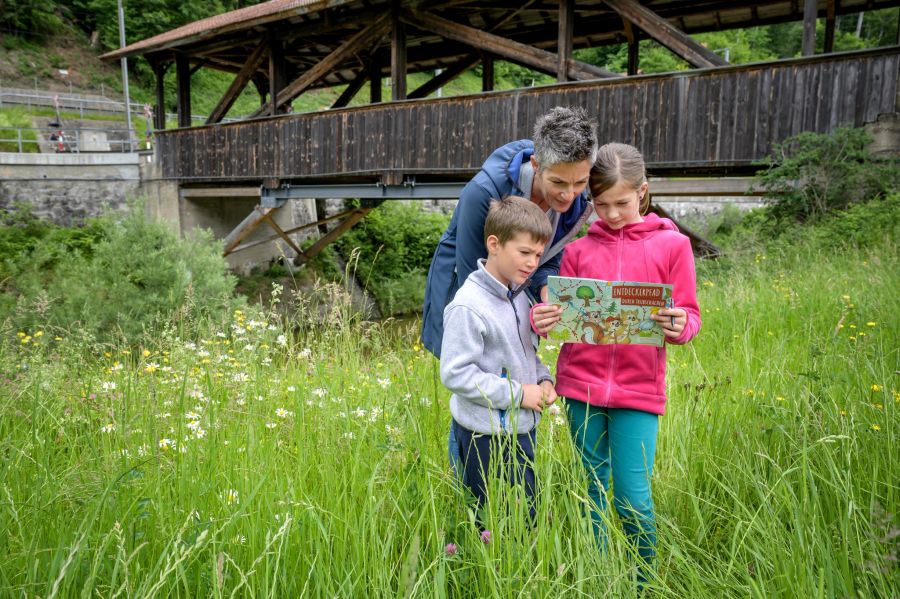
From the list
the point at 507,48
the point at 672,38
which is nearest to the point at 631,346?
the point at 672,38

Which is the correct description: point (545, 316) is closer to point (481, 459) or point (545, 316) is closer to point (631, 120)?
point (481, 459)

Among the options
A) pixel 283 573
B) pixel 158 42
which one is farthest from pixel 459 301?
pixel 158 42

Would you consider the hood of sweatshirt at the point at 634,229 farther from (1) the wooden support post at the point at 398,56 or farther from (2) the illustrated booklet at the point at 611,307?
(1) the wooden support post at the point at 398,56

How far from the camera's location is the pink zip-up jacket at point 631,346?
200cm

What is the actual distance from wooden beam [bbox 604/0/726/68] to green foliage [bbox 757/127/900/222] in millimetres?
1443

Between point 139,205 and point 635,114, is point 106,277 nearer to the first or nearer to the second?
point 139,205

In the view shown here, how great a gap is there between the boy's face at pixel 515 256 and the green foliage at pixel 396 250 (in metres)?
14.2

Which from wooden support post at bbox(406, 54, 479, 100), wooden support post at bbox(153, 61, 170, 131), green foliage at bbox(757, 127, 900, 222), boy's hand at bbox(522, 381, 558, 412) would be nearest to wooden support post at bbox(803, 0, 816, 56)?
green foliage at bbox(757, 127, 900, 222)

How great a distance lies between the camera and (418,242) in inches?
771

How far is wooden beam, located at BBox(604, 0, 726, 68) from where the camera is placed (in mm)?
8195

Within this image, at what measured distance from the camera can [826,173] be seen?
7621mm

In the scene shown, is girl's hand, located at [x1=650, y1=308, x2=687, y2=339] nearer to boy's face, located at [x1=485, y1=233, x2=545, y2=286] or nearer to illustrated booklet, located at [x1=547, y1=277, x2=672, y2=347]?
illustrated booklet, located at [x1=547, y1=277, x2=672, y2=347]

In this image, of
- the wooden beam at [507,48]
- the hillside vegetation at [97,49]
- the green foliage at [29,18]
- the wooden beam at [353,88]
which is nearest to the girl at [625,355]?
the wooden beam at [507,48]

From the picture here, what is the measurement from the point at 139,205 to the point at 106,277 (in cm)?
138
